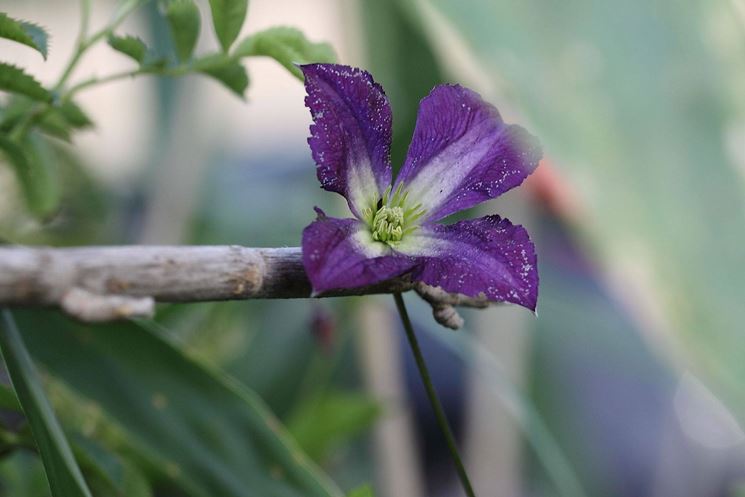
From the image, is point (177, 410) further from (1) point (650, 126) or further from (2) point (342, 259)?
(1) point (650, 126)

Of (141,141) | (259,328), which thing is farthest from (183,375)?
(141,141)

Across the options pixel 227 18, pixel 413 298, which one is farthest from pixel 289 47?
pixel 413 298

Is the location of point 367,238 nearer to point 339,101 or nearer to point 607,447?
point 339,101

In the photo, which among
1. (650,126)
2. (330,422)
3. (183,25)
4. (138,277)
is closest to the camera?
(138,277)

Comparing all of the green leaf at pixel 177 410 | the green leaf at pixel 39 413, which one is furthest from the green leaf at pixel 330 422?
the green leaf at pixel 39 413

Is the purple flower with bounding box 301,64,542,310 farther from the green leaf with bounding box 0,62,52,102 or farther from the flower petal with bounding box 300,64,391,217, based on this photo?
the green leaf with bounding box 0,62,52,102

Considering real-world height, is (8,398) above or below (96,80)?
below

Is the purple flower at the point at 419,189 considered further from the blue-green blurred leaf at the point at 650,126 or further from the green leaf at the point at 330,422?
the green leaf at the point at 330,422
